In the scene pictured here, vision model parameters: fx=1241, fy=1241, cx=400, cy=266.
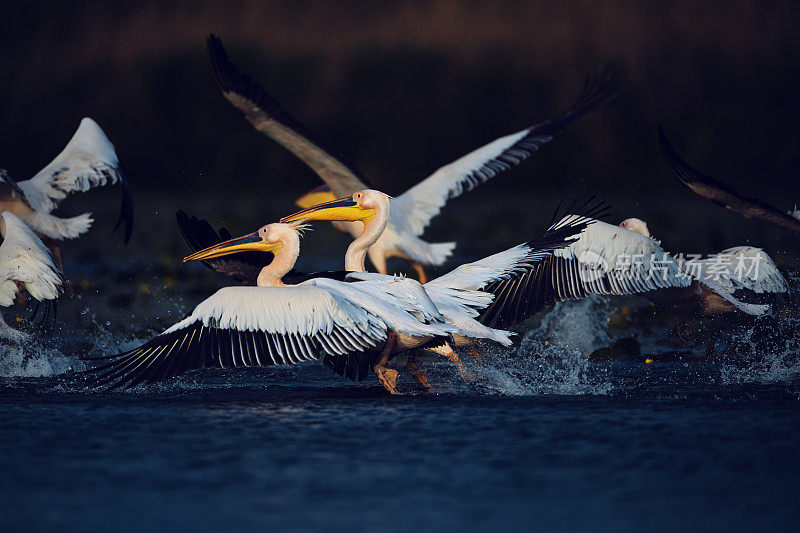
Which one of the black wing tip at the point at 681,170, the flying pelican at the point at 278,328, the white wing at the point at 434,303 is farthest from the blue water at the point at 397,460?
the black wing tip at the point at 681,170

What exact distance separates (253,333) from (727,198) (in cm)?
348

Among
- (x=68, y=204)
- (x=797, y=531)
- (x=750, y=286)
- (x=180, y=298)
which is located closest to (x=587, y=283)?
(x=750, y=286)

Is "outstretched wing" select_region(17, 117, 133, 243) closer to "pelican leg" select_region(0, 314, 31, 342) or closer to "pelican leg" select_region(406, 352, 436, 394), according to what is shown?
"pelican leg" select_region(0, 314, 31, 342)

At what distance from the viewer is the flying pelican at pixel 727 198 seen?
804 centimetres

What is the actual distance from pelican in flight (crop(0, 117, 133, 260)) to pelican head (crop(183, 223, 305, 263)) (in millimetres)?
2109

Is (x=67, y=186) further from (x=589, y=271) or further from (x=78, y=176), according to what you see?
(x=589, y=271)

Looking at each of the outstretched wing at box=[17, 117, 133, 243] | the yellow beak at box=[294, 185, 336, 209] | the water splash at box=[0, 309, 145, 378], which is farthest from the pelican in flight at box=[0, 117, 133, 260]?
the yellow beak at box=[294, 185, 336, 209]

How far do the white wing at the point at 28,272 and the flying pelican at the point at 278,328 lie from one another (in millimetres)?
1713

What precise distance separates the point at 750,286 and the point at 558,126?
9.20 ft

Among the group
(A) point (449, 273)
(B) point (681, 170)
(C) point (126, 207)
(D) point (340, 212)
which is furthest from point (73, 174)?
(B) point (681, 170)

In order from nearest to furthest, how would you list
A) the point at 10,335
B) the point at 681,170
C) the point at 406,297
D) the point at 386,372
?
the point at 406,297
the point at 386,372
the point at 10,335
the point at 681,170

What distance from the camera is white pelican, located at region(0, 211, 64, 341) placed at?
7.87 m

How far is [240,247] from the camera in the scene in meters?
7.57

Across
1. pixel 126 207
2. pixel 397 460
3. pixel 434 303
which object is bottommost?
pixel 397 460
